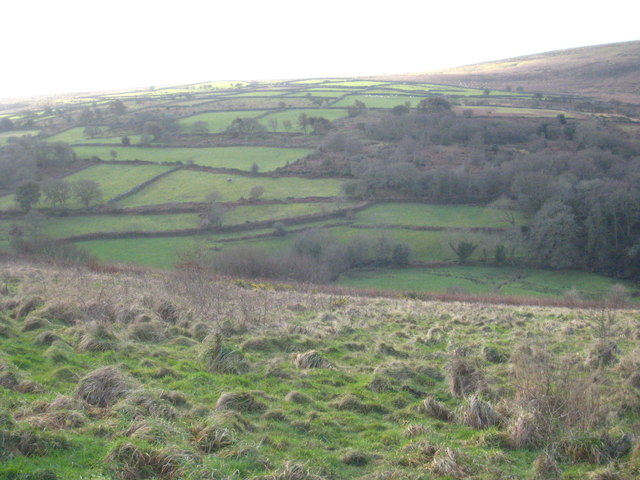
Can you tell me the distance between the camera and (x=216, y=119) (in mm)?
87812

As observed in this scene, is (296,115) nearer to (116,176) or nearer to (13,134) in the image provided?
(116,176)

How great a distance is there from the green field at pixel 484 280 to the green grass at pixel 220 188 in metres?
18.1

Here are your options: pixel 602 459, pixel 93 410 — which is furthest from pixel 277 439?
pixel 602 459

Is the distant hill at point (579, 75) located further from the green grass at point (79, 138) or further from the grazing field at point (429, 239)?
the green grass at point (79, 138)

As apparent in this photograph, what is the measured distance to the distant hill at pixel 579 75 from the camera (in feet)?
321

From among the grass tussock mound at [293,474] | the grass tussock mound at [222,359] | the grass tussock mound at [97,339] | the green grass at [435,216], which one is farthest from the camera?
the green grass at [435,216]

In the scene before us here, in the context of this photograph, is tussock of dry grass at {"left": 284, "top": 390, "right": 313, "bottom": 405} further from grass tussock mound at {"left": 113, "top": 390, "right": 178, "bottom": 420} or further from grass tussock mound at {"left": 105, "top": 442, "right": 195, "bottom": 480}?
grass tussock mound at {"left": 105, "top": 442, "right": 195, "bottom": 480}

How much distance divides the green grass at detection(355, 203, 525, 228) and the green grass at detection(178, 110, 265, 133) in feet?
130

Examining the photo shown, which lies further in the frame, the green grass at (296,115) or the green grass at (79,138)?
the green grass at (296,115)

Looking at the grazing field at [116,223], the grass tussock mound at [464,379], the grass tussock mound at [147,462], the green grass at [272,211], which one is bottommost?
the green grass at [272,211]

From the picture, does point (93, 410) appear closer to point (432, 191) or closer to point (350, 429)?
point (350, 429)

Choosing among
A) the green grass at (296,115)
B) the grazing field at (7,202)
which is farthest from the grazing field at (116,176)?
→ the green grass at (296,115)

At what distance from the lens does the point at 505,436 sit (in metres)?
7.29

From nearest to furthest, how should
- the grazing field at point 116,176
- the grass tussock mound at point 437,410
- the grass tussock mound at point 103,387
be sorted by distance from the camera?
the grass tussock mound at point 103,387
the grass tussock mound at point 437,410
the grazing field at point 116,176
